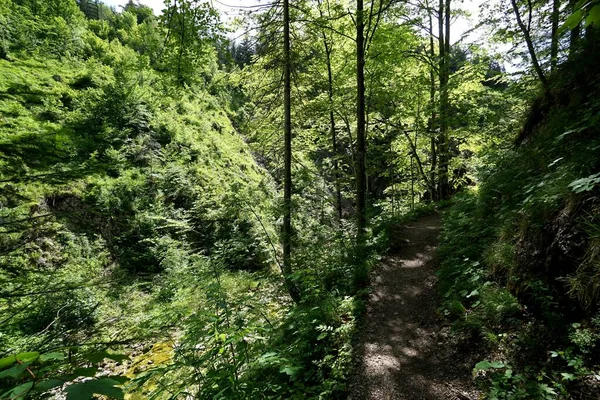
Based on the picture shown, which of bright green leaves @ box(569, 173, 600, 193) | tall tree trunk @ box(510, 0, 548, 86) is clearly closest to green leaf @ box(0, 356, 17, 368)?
bright green leaves @ box(569, 173, 600, 193)

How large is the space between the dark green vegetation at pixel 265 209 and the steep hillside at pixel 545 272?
25 millimetres

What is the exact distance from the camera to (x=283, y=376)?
12.5 ft

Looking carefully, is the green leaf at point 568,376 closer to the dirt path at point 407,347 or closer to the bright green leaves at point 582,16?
the dirt path at point 407,347

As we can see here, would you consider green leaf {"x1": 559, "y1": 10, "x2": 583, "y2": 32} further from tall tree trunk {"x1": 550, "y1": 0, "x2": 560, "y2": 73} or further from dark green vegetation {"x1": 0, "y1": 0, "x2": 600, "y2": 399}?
tall tree trunk {"x1": 550, "y1": 0, "x2": 560, "y2": 73}

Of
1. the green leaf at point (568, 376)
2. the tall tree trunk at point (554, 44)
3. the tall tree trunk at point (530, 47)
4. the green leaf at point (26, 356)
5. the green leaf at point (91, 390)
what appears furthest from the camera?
the tall tree trunk at point (530, 47)

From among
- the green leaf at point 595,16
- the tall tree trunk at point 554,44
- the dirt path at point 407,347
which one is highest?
the tall tree trunk at point 554,44

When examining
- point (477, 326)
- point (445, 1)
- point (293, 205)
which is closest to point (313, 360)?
point (477, 326)

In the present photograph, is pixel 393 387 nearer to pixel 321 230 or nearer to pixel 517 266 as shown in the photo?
pixel 517 266

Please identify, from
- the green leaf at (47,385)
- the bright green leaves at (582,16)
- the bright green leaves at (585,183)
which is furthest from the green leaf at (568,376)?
the green leaf at (47,385)

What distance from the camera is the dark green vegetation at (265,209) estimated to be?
267 centimetres

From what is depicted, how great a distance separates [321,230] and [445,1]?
11.4 metres

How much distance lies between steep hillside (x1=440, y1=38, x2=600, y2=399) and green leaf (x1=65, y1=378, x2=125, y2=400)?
3.10 meters

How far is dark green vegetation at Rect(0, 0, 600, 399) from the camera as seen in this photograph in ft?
8.76

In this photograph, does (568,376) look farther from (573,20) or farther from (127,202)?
(127,202)
